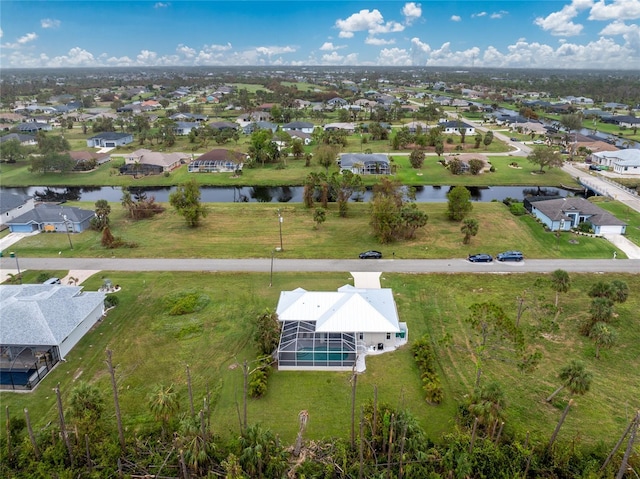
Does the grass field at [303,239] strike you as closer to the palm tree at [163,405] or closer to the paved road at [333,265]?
the paved road at [333,265]

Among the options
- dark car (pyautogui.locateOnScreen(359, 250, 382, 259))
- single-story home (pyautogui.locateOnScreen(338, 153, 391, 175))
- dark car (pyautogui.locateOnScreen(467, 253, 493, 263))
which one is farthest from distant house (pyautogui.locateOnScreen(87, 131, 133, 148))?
dark car (pyautogui.locateOnScreen(467, 253, 493, 263))

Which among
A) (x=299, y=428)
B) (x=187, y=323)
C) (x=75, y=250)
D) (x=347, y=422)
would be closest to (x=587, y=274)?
(x=347, y=422)

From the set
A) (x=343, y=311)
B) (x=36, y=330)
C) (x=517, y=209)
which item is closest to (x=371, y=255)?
(x=343, y=311)

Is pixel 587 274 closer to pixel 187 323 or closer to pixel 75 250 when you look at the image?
pixel 187 323

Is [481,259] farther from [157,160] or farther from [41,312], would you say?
[157,160]

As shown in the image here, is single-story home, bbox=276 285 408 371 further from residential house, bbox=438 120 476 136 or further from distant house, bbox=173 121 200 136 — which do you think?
distant house, bbox=173 121 200 136

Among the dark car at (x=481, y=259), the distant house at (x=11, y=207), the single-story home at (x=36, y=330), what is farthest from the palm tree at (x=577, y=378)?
the distant house at (x=11, y=207)
